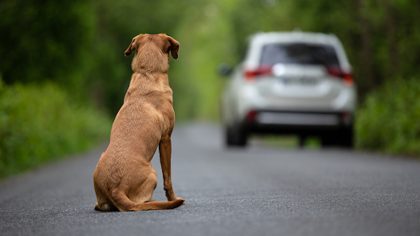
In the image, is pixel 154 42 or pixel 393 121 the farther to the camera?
pixel 393 121

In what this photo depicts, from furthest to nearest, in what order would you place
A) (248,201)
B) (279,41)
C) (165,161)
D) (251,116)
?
(279,41), (251,116), (248,201), (165,161)

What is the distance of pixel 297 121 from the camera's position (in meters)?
15.5

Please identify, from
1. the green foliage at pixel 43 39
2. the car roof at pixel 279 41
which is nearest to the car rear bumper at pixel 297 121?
the car roof at pixel 279 41

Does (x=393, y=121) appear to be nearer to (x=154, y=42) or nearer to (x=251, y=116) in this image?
(x=251, y=116)

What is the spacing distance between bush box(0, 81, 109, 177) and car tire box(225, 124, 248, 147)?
3.29m

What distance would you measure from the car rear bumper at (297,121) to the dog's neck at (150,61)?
803 centimetres

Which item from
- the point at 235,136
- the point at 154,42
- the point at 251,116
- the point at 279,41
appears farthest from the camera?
the point at 235,136

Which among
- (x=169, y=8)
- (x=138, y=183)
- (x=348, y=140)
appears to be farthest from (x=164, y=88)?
(x=169, y=8)

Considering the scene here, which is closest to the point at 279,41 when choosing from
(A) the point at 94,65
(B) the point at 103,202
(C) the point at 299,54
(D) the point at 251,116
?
(C) the point at 299,54

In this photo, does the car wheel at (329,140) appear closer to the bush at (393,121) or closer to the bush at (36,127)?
the bush at (393,121)

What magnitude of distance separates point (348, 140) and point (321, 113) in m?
1.09

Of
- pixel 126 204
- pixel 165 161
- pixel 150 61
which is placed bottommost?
pixel 126 204

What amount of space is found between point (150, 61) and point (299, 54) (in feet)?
27.7

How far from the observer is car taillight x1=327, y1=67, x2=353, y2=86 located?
612 inches
